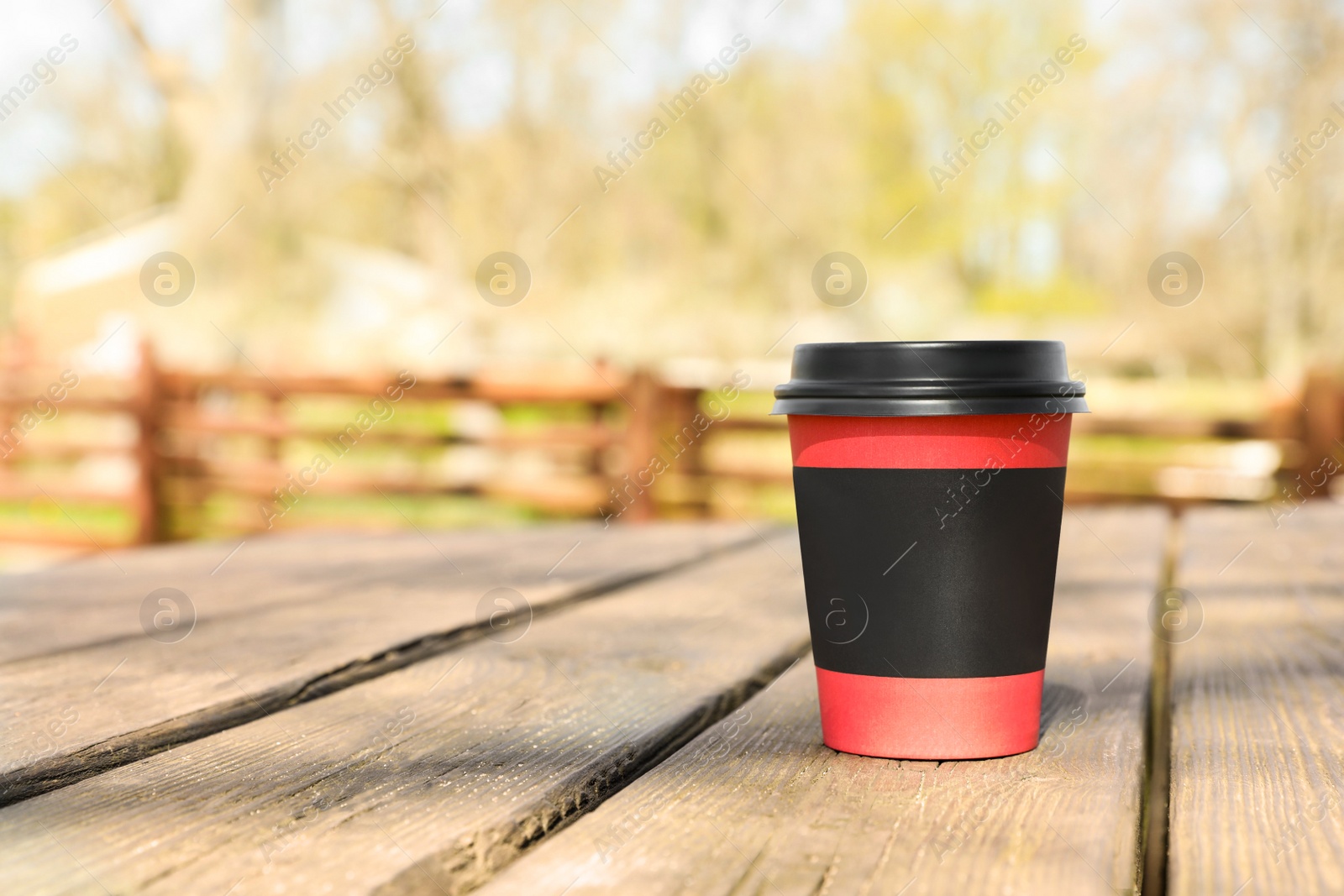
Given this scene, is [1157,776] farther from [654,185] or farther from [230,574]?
[654,185]

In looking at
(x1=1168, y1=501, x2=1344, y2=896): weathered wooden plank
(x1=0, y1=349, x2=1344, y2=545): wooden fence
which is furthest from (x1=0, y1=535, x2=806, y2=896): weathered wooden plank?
(x1=0, y1=349, x2=1344, y2=545): wooden fence

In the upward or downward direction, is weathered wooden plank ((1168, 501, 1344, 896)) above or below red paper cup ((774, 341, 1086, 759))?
below

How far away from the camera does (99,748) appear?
106cm

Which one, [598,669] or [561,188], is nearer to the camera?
[598,669]

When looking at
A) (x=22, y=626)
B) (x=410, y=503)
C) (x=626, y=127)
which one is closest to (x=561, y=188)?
(x=626, y=127)

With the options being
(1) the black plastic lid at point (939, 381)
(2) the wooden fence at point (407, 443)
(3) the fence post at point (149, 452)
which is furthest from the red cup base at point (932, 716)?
(3) the fence post at point (149, 452)

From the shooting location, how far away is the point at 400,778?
3.31 feet

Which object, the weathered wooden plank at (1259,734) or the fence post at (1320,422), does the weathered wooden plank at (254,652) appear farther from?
the fence post at (1320,422)

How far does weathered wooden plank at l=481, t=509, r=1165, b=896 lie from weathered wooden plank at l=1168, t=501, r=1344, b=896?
5cm

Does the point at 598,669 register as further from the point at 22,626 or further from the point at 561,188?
the point at 561,188

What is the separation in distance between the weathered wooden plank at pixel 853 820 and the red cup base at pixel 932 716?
2 centimetres

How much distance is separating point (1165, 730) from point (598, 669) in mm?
658

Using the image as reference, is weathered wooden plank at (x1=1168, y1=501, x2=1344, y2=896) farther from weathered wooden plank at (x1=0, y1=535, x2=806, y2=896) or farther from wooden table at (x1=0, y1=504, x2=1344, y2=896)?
weathered wooden plank at (x1=0, y1=535, x2=806, y2=896)

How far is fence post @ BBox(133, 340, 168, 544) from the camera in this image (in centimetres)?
766
